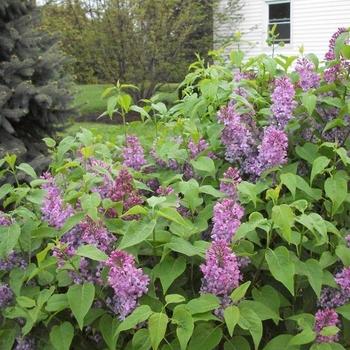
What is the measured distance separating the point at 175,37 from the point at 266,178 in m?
13.9

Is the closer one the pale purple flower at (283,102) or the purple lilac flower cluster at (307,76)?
the pale purple flower at (283,102)

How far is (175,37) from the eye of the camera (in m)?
15.3

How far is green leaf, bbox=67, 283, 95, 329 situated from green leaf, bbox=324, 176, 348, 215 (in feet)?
→ 2.21

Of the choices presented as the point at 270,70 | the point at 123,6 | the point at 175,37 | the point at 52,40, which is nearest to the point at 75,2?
the point at 123,6

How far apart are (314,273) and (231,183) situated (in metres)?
0.34

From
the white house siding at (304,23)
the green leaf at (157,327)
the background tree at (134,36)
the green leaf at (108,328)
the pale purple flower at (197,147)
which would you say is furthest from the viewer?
the white house siding at (304,23)

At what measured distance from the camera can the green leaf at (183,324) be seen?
4.09 ft

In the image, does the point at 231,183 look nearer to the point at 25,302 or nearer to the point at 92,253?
the point at 92,253

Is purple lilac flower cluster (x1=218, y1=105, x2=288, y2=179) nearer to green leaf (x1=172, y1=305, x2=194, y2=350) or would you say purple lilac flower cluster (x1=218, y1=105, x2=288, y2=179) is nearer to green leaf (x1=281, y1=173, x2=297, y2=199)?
green leaf (x1=281, y1=173, x2=297, y2=199)

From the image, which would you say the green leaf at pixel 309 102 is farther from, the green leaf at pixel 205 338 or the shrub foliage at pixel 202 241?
the green leaf at pixel 205 338

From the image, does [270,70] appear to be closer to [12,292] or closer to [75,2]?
[12,292]

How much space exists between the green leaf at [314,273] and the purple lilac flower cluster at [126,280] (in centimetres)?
40

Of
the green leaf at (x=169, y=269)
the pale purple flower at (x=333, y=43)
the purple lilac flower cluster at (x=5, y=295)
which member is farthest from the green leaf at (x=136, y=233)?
the pale purple flower at (x=333, y=43)

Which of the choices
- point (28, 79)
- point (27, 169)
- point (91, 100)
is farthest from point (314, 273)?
point (91, 100)
